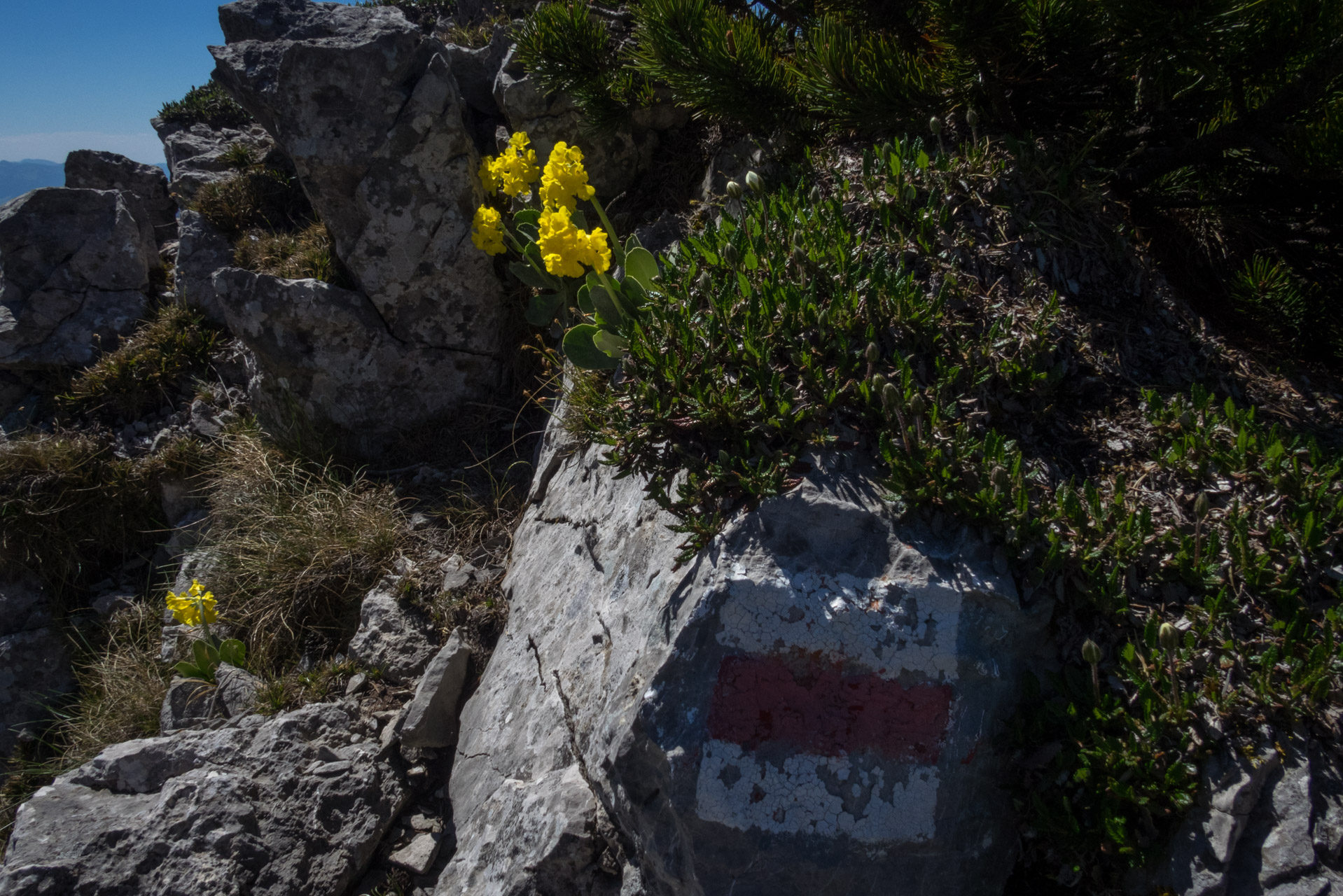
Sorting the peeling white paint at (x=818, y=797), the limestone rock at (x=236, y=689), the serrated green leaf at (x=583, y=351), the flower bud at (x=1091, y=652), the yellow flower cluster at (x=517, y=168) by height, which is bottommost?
the limestone rock at (x=236, y=689)

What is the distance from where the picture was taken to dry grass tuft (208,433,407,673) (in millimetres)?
4301

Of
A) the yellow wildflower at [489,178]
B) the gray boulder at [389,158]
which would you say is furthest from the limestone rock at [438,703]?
the yellow wildflower at [489,178]

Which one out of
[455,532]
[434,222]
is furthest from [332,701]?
[434,222]

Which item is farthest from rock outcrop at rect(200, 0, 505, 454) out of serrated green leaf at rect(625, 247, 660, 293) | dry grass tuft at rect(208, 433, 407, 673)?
serrated green leaf at rect(625, 247, 660, 293)

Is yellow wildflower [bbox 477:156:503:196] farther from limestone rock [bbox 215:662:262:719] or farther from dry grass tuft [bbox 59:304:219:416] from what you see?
limestone rock [bbox 215:662:262:719]

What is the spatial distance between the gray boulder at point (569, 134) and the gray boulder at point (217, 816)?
3.77 metres

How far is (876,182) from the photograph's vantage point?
3369 millimetres

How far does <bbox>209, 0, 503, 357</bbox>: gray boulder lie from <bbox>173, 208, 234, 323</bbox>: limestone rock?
4.25 ft

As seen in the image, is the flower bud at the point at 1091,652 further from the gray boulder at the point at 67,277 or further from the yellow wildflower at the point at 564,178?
the gray boulder at the point at 67,277

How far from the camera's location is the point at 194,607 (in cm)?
418

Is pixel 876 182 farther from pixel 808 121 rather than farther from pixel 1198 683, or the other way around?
pixel 1198 683

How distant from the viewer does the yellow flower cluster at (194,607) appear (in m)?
4.16

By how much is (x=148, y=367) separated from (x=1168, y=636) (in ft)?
21.7

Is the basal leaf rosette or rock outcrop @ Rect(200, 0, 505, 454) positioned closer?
the basal leaf rosette
